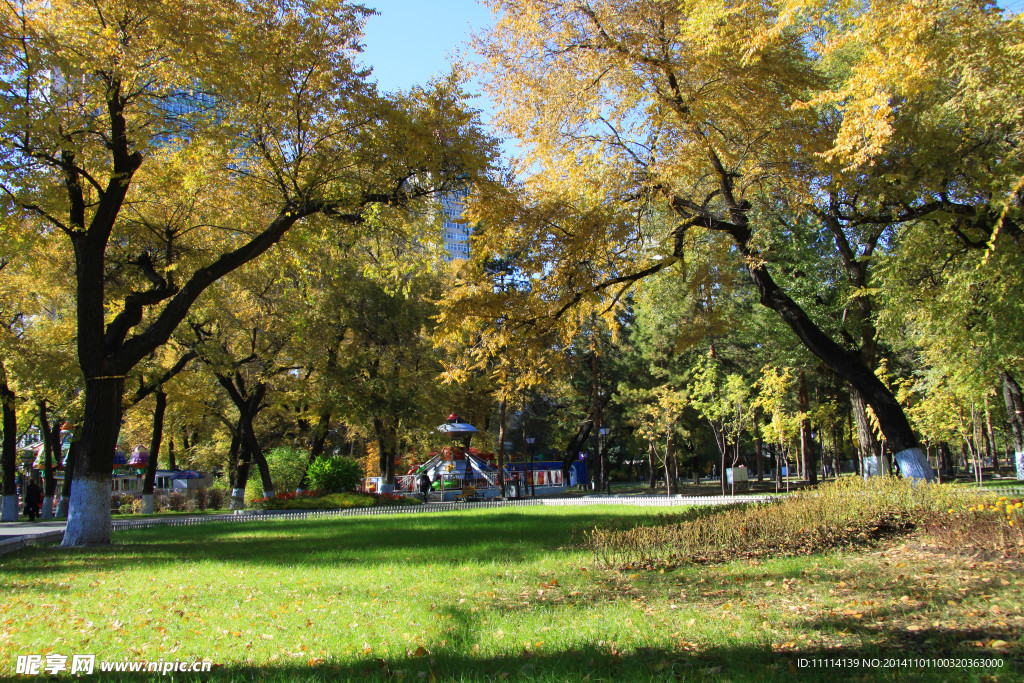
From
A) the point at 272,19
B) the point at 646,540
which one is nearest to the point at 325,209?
the point at 272,19

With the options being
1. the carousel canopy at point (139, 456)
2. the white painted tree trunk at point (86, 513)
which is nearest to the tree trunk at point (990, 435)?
the white painted tree trunk at point (86, 513)

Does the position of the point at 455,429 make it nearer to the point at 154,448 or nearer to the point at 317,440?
the point at 317,440

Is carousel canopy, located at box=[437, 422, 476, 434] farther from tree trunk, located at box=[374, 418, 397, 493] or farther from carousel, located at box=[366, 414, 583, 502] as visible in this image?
tree trunk, located at box=[374, 418, 397, 493]

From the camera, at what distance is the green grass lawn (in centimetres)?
424

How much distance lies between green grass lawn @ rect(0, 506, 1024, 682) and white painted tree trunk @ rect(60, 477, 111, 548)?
346cm

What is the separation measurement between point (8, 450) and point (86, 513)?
45.4ft

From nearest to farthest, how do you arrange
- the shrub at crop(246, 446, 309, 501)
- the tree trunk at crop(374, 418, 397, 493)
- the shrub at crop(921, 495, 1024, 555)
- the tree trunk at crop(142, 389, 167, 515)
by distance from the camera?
the shrub at crop(921, 495, 1024, 555) → the tree trunk at crop(142, 389, 167, 515) → the shrub at crop(246, 446, 309, 501) → the tree trunk at crop(374, 418, 397, 493)

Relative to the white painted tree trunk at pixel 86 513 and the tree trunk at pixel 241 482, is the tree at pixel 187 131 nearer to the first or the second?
the white painted tree trunk at pixel 86 513

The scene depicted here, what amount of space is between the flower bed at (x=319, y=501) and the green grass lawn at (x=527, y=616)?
52.1 ft

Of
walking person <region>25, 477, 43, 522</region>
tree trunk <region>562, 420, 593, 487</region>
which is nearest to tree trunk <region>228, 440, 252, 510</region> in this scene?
walking person <region>25, 477, 43, 522</region>

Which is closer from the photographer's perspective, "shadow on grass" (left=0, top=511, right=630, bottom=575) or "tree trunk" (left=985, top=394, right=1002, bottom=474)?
"shadow on grass" (left=0, top=511, right=630, bottom=575)

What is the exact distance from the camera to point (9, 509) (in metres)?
23.5

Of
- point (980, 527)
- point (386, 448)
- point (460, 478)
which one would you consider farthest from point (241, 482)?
point (980, 527)

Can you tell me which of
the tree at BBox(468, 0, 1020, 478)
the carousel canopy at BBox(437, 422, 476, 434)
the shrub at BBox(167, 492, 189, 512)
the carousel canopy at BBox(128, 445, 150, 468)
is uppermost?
the tree at BBox(468, 0, 1020, 478)
